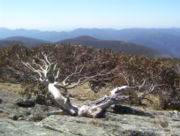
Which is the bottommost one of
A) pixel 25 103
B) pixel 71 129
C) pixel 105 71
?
pixel 25 103

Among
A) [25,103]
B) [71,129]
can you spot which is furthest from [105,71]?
[71,129]

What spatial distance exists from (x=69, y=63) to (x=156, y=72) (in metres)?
6.98

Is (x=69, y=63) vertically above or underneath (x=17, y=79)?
above

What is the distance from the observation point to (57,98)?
1137 cm

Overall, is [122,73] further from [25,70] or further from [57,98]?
[57,98]

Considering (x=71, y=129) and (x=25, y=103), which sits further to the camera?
(x=25, y=103)

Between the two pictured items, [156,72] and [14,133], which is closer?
[14,133]

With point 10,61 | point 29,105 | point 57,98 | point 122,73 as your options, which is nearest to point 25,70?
point 10,61

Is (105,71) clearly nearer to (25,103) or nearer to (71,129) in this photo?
(25,103)

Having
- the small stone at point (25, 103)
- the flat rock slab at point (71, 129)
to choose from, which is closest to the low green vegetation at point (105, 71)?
the small stone at point (25, 103)

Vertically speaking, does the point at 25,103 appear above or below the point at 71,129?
below

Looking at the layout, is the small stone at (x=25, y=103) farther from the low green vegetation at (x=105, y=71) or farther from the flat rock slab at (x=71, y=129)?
the flat rock slab at (x=71, y=129)

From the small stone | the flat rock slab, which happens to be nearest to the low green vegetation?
the small stone

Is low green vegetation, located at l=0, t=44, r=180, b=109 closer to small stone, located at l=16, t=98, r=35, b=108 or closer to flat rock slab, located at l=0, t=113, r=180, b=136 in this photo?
small stone, located at l=16, t=98, r=35, b=108
